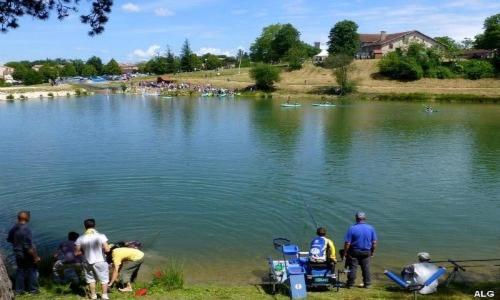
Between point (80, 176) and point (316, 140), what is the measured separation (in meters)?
21.6

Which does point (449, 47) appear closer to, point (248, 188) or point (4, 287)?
point (248, 188)

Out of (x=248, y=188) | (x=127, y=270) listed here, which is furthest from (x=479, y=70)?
(x=127, y=270)

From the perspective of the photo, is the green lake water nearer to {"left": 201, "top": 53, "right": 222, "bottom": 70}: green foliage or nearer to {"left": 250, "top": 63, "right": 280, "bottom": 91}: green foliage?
{"left": 250, "top": 63, "right": 280, "bottom": 91}: green foliage

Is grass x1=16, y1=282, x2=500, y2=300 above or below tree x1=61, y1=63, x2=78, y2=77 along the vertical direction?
below

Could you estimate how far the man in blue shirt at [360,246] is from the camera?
12055mm

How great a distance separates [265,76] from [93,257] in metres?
103

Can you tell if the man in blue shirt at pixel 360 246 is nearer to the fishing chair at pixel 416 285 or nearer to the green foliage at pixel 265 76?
the fishing chair at pixel 416 285

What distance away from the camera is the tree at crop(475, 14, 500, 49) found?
112 meters

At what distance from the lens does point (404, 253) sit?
657 inches

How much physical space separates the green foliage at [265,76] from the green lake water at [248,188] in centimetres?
6328

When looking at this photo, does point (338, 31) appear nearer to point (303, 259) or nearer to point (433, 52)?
point (433, 52)

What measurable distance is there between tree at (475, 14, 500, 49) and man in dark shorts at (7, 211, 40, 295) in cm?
12038

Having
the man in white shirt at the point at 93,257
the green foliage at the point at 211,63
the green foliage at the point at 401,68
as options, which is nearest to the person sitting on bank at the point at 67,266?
the man in white shirt at the point at 93,257

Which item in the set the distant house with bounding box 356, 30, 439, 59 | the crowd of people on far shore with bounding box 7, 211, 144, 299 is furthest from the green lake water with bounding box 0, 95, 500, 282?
the distant house with bounding box 356, 30, 439, 59
